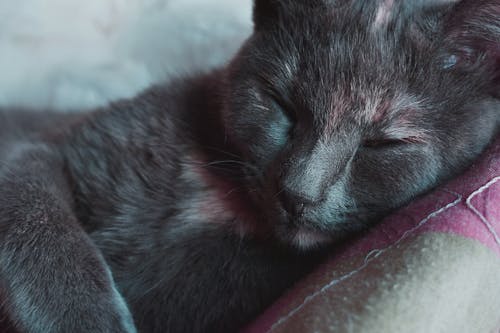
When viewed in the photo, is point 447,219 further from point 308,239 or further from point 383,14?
point 383,14

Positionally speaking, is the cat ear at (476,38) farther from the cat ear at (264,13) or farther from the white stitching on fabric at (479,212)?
the cat ear at (264,13)

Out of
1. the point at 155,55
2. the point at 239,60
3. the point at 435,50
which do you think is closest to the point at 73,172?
the point at 239,60

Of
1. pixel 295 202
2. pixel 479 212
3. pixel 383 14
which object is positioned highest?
pixel 383 14

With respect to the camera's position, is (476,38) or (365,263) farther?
(476,38)

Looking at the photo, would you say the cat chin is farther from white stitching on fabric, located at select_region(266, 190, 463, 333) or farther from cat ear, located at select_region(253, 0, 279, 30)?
cat ear, located at select_region(253, 0, 279, 30)

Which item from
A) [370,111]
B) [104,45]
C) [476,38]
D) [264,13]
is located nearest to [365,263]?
[370,111]

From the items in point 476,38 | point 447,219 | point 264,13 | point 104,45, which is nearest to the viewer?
point 447,219

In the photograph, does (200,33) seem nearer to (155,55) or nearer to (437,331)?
(155,55)

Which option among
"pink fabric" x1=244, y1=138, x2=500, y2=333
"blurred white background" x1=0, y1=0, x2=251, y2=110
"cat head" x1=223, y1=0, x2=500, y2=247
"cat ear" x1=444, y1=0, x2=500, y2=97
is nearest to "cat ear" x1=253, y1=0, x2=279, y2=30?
"cat head" x1=223, y1=0, x2=500, y2=247

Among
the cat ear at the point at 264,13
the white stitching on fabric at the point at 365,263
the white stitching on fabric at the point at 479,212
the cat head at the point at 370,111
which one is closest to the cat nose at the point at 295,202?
the cat head at the point at 370,111
